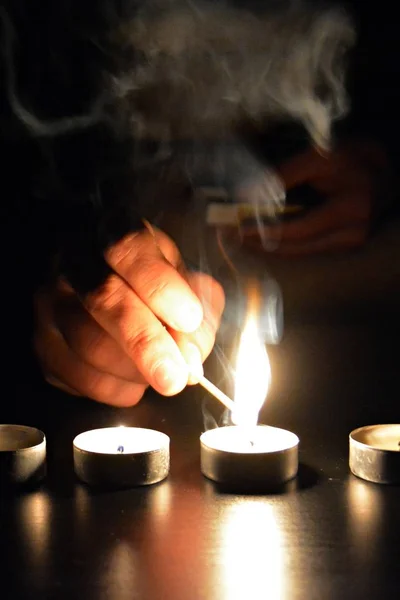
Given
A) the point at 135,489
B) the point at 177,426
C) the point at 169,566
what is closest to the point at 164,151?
→ the point at 177,426

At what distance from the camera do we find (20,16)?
2451mm

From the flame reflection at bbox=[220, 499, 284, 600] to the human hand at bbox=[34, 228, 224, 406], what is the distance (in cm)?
32

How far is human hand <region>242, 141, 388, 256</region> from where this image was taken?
7.74ft

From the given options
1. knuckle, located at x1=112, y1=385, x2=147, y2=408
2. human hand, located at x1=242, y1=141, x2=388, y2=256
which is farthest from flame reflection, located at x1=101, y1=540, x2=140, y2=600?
human hand, located at x1=242, y1=141, x2=388, y2=256

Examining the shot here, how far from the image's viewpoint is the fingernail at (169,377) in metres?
1.19

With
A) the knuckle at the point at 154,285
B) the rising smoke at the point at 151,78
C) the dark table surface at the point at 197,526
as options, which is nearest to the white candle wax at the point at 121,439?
the dark table surface at the point at 197,526

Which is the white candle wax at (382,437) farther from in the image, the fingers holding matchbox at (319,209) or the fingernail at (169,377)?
the fingers holding matchbox at (319,209)

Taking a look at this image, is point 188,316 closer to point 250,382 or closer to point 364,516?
point 250,382

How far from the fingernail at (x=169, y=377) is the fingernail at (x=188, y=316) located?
133mm

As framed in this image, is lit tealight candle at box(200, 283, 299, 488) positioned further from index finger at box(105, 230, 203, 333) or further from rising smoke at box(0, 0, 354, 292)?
rising smoke at box(0, 0, 354, 292)

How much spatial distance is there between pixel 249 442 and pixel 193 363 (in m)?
0.20

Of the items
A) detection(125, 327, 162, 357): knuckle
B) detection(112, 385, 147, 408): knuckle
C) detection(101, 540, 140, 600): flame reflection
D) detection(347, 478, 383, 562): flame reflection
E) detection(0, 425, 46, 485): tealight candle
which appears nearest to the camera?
detection(101, 540, 140, 600): flame reflection

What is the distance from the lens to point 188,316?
1325 millimetres

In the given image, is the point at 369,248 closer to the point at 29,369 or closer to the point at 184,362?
the point at 29,369
